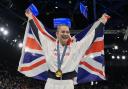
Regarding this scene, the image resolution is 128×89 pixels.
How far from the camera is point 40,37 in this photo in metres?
4.03

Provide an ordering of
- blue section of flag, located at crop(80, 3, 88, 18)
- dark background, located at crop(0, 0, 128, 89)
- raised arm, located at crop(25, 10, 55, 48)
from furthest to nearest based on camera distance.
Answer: dark background, located at crop(0, 0, 128, 89)
blue section of flag, located at crop(80, 3, 88, 18)
raised arm, located at crop(25, 10, 55, 48)

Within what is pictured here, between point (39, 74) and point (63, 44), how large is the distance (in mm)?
658

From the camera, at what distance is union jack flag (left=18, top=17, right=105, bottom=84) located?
13.7ft

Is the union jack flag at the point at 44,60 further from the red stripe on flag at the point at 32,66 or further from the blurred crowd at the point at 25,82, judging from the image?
the blurred crowd at the point at 25,82

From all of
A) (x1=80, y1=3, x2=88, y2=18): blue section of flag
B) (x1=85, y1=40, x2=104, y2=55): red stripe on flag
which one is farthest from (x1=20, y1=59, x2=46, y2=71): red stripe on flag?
(x1=80, y1=3, x2=88, y2=18): blue section of flag

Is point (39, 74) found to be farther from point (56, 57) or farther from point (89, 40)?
point (89, 40)

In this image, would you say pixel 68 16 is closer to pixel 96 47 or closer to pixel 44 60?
pixel 96 47

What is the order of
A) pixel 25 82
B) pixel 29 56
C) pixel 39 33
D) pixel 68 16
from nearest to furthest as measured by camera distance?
pixel 39 33 → pixel 29 56 → pixel 68 16 → pixel 25 82

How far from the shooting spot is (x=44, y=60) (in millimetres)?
4199

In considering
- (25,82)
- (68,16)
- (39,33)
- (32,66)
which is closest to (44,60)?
(32,66)

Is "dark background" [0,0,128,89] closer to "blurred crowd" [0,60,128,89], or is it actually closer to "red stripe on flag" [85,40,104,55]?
"blurred crowd" [0,60,128,89]

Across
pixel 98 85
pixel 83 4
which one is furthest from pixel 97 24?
pixel 98 85

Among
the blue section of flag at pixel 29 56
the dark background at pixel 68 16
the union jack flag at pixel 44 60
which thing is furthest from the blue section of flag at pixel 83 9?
the blue section of flag at pixel 29 56

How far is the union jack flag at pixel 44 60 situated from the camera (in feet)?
13.7
